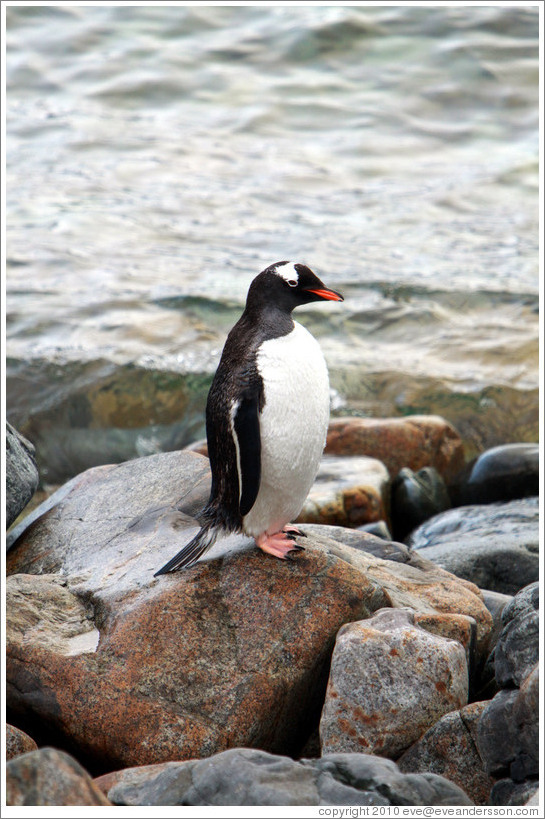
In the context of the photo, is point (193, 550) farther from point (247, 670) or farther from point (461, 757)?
point (461, 757)

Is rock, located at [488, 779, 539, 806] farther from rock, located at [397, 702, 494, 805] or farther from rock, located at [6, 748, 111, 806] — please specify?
rock, located at [6, 748, 111, 806]

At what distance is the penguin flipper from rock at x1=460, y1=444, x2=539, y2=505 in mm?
4008

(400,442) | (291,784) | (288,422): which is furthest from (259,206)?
(291,784)

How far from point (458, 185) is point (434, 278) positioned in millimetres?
3208

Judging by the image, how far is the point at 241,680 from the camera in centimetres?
400

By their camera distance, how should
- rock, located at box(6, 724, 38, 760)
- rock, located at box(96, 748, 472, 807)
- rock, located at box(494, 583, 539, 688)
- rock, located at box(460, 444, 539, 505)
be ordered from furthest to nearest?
1. rock, located at box(460, 444, 539, 505)
2. rock, located at box(6, 724, 38, 760)
3. rock, located at box(494, 583, 539, 688)
4. rock, located at box(96, 748, 472, 807)

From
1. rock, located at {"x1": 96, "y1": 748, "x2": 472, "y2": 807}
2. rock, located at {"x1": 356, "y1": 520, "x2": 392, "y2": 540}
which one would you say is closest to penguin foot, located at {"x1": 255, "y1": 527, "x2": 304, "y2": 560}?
rock, located at {"x1": 96, "y1": 748, "x2": 472, "y2": 807}

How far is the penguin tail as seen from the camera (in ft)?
13.9

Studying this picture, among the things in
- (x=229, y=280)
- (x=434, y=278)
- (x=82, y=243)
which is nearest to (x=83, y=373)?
(x=229, y=280)

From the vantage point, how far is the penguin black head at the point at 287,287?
4391mm

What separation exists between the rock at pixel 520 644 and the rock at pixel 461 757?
16 centimetres

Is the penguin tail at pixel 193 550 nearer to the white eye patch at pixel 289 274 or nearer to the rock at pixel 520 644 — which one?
the white eye patch at pixel 289 274

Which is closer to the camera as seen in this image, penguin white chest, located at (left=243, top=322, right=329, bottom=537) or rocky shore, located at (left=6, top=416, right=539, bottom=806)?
rocky shore, located at (left=6, top=416, right=539, bottom=806)

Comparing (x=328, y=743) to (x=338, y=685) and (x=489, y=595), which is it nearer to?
(x=338, y=685)
